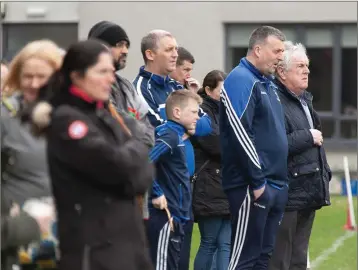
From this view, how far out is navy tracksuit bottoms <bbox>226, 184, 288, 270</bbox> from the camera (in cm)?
834

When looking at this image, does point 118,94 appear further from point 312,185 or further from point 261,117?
point 312,185

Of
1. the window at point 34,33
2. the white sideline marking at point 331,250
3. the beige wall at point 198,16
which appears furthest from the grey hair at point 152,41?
the window at point 34,33

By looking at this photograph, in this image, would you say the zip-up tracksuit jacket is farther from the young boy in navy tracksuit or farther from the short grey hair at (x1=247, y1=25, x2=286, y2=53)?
the short grey hair at (x1=247, y1=25, x2=286, y2=53)

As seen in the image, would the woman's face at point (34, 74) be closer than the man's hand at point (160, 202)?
Yes

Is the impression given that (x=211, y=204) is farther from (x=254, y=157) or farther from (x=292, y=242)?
(x=254, y=157)

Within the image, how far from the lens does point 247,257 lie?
8.41 meters

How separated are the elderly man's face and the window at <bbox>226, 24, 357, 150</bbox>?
518 inches

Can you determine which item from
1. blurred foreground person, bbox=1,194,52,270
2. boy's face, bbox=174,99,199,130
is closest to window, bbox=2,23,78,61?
boy's face, bbox=174,99,199,130

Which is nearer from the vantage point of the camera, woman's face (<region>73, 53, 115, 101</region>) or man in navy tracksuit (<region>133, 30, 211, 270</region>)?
woman's face (<region>73, 53, 115, 101</region>)

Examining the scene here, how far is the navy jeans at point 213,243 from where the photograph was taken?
9492 mm

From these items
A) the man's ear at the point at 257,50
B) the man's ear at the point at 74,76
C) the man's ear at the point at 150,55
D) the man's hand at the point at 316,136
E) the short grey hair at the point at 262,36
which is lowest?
the man's hand at the point at 316,136

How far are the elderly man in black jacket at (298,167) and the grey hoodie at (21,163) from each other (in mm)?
3400

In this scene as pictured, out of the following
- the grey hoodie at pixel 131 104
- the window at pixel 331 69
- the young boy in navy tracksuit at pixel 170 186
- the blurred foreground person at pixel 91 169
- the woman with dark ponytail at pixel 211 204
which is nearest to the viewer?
the blurred foreground person at pixel 91 169

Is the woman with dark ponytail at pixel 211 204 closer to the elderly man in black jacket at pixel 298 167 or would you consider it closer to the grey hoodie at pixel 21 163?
the elderly man in black jacket at pixel 298 167
